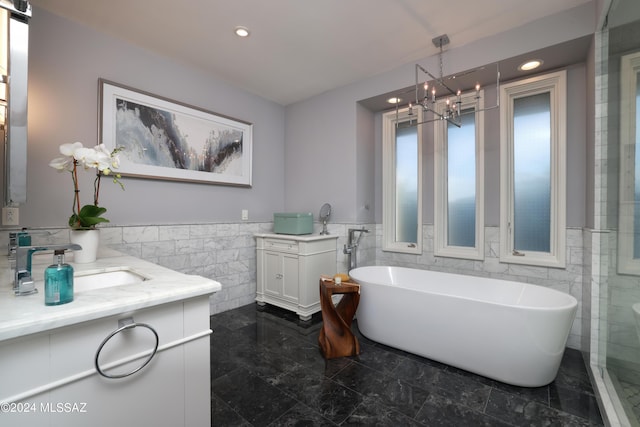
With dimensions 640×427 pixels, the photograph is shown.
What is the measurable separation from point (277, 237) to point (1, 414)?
2571 millimetres

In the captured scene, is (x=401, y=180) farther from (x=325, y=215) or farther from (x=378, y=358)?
(x=378, y=358)

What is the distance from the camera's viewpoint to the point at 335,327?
2348mm

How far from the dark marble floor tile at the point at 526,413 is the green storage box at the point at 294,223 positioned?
2.19 meters

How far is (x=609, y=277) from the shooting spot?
1.86m

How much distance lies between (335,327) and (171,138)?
237 centimetres

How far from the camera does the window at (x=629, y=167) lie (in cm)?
149

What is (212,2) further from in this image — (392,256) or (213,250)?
(392,256)

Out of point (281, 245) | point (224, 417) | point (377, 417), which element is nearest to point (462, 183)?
point (281, 245)

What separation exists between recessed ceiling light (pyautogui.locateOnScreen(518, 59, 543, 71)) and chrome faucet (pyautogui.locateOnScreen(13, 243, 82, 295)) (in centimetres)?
326

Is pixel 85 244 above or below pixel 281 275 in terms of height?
above

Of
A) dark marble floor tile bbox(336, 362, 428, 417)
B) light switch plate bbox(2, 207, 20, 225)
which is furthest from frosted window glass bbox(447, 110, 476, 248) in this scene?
light switch plate bbox(2, 207, 20, 225)

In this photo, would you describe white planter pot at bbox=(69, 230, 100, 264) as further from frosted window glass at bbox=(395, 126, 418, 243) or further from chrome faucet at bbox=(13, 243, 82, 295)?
frosted window glass at bbox=(395, 126, 418, 243)

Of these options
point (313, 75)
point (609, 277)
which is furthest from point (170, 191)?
point (609, 277)

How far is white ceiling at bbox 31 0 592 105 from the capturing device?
6.72 ft
